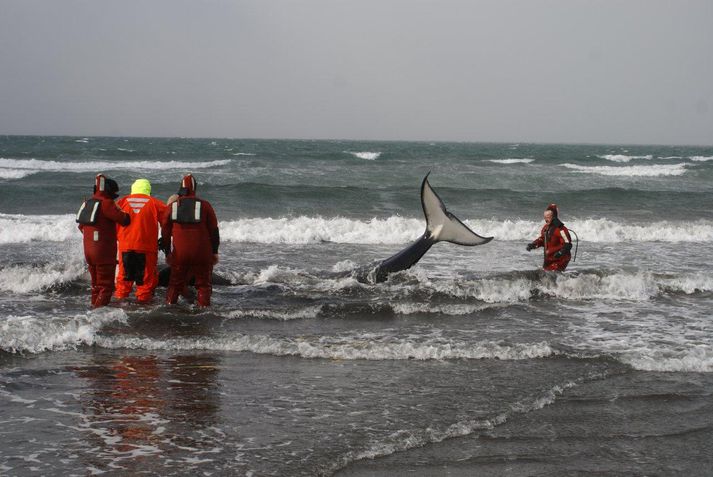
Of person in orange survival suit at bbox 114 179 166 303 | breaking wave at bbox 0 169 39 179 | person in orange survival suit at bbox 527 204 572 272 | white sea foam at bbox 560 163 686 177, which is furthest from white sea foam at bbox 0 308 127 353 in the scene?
white sea foam at bbox 560 163 686 177

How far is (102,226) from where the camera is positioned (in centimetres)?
935

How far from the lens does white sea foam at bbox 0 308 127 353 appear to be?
7.87m

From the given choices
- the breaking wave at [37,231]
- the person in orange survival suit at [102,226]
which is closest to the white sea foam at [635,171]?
the breaking wave at [37,231]

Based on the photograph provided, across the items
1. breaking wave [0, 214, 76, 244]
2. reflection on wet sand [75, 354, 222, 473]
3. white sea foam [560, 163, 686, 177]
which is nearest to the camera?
reflection on wet sand [75, 354, 222, 473]

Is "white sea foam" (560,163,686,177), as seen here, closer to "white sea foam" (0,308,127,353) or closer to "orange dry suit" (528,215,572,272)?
"orange dry suit" (528,215,572,272)

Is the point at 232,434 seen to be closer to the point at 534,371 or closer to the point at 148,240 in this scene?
the point at 534,371

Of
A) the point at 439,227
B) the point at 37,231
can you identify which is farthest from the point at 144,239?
the point at 37,231

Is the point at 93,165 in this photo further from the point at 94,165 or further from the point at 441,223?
the point at 441,223

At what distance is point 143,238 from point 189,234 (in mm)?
692

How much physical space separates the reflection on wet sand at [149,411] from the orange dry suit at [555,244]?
19.7ft

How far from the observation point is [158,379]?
23.0 feet

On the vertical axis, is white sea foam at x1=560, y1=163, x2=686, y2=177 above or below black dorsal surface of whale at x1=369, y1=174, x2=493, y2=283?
above

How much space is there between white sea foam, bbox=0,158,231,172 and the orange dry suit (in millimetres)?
31642

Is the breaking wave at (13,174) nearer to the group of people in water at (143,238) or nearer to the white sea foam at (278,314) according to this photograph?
the group of people in water at (143,238)
